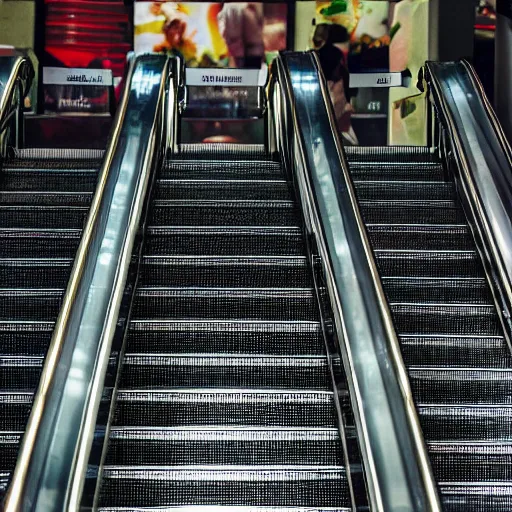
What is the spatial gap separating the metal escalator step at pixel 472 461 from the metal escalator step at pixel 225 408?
527 millimetres

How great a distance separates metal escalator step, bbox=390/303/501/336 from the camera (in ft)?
13.9

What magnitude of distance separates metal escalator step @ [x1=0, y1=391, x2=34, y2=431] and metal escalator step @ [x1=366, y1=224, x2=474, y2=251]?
234 centimetres

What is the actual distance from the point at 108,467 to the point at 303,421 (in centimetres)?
95

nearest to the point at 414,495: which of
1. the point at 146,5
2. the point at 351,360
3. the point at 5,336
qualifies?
the point at 351,360

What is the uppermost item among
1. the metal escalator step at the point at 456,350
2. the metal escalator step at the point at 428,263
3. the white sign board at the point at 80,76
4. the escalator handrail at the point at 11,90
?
the white sign board at the point at 80,76

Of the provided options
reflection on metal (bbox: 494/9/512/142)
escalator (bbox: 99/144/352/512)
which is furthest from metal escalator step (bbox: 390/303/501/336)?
reflection on metal (bbox: 494/9/512/142)

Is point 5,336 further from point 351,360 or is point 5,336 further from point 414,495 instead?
→ point 414,495

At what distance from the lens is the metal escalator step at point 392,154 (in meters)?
6.22

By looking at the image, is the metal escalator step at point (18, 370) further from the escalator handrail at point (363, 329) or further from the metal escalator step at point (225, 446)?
the escalator handrail at point (363, 329)

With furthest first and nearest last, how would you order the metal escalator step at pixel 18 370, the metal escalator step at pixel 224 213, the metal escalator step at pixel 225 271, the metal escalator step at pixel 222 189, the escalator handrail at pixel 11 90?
the escalator handrail at pixel 11 90 < the metal escalator step at pixel 222 189 < the metal escalator step at pixel 224 213 < the metal escalator step at pixel 225 271 < the metal escalator step at pixel 18 370

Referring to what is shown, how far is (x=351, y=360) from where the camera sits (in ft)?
9.85

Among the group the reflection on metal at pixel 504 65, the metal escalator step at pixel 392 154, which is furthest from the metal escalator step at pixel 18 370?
the reflection on metal at pixel 504 65

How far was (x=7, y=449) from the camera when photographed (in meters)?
3.50

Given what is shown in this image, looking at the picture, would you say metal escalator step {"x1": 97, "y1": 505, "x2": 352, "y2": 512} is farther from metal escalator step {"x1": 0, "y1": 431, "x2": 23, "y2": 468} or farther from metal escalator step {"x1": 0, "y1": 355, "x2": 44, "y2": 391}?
metal escalator step {"x1": 0, "y1": 355, "x2": 44, "y2": 391}
